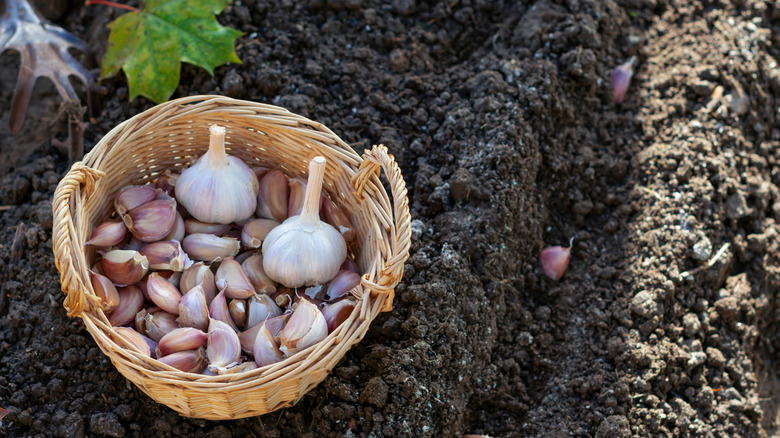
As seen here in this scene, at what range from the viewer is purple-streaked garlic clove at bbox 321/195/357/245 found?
4.83ft

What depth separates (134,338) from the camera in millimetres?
1204

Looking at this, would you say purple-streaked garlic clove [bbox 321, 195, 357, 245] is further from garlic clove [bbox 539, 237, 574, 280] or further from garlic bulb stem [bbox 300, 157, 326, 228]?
garlic clove [bbox 539, 237, 574, 280]

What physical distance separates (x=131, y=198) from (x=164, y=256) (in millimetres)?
148

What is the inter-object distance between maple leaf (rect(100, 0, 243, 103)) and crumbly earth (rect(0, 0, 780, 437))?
72mm

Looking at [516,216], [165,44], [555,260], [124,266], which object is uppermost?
[165,44]

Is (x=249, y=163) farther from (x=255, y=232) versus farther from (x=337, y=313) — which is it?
(x=337, y=313)

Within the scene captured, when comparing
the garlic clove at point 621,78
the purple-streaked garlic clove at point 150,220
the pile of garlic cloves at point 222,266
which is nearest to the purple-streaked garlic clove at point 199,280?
the pile of garlic cloves at point 222,266

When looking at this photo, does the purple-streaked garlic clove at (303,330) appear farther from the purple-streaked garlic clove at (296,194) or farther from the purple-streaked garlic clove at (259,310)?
the purple-streaked garlic clove at (296,194)

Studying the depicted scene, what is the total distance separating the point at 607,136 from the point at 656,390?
2.40ft

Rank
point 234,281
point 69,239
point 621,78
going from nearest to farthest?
point 69,239 < point 234,281 < point 621,78

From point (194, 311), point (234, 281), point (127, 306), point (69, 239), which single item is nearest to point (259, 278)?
point (234, 281)

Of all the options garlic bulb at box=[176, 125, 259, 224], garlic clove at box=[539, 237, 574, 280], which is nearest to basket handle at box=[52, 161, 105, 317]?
garlic bulb at box=[176, 125, 259, 224]

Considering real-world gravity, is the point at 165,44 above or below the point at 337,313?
above

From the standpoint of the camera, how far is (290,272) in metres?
1.35
